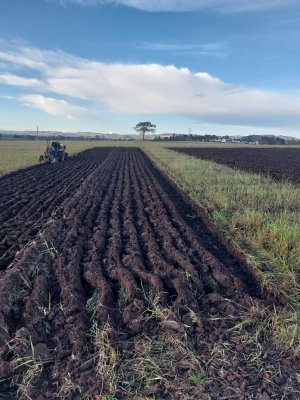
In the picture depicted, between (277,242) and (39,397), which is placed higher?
(277,242)

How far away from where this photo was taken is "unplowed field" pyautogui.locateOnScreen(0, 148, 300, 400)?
3623 millimetres

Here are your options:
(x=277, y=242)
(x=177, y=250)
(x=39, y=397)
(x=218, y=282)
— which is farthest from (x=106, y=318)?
(x=277, y=242)

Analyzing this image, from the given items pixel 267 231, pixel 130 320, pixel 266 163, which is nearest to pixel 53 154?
pixel 266 163

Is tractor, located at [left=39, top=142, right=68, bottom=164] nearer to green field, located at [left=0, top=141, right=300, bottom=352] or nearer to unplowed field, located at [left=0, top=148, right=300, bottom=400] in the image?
green field, located at [left=0, top=141, right=300, bottom=352]

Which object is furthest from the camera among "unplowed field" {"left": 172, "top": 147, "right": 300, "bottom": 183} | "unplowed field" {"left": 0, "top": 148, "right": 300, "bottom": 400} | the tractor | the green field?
the tractor

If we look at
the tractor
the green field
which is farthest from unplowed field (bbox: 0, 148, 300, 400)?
the tractor

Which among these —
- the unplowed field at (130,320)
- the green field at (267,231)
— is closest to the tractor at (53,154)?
the green field at (267,231)

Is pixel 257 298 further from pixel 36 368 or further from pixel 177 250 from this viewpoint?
pixel 36 368

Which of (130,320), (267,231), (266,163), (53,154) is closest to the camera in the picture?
(130,320)

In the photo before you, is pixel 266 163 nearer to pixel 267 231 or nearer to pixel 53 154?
pixel 53 154

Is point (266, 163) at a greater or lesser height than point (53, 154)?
lesser

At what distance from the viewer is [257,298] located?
533 cm

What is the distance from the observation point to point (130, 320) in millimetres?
4613

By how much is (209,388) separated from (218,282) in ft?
7.89
